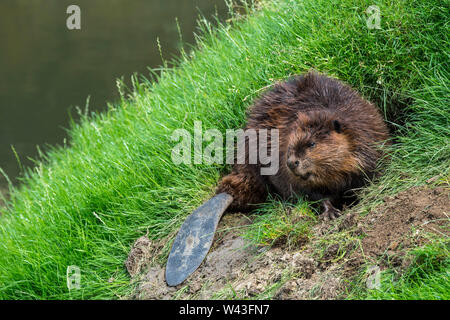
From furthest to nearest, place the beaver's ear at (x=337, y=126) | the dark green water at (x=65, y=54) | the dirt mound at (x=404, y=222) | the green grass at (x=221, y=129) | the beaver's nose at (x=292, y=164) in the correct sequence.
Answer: the dark green water at (x=65, y=54)
the green grass at (x=221, y=129)
the beaver's ear at (x=337, y=126)
the beaver's nose at (x=292, y=164)
the dirt mound at (x=404, y=222)

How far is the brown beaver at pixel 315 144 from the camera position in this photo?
3.76 metres

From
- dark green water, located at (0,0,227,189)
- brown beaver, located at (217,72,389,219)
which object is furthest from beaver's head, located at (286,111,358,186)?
dark green water, located at (0,0,227,189)

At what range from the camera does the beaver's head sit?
3.74m

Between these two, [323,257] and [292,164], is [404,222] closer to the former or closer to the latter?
[323,257]

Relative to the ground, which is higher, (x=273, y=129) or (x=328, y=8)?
(x=328, y=8)

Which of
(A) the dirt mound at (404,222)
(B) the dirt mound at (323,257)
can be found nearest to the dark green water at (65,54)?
(B) the dirt mound at (323,257)

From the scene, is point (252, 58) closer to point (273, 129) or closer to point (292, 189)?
point (273, 129)

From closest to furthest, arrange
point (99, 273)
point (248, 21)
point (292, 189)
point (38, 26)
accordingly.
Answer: point (292, 189) → point (99, 273) → point (248, 21) → point (38, 26)

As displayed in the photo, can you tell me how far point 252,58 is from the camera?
15.8 ft

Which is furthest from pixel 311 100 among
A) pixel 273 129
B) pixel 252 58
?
pixel 252 58

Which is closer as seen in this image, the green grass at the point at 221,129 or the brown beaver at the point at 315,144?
the brown beaver at the point at 315,144

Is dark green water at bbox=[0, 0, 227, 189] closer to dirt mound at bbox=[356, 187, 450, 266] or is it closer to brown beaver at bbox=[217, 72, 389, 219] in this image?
brown beaver at bbox=[217, 72, 389, 219]

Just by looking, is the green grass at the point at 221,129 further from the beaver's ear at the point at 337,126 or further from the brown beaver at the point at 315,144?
the beaver's ear at the point at 337,126

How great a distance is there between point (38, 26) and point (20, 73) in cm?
113
